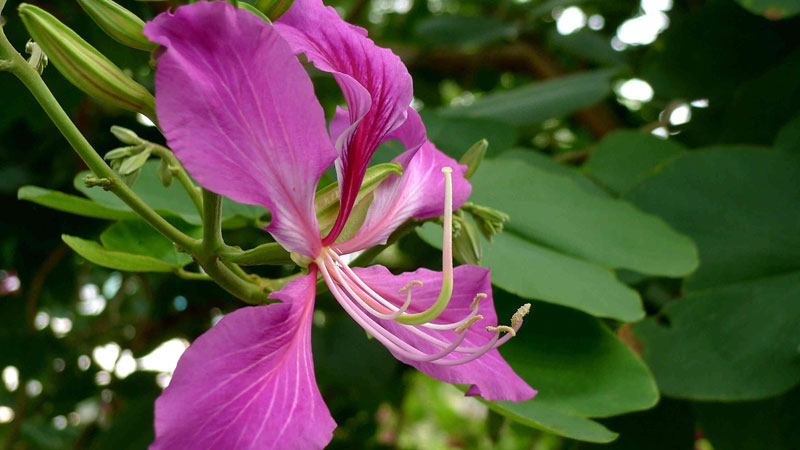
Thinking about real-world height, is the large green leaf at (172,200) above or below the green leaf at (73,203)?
below

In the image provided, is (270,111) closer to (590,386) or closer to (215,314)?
(590,386)

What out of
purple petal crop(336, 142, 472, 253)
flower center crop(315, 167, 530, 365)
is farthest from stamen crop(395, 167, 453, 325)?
purple petal crop(336, 142, 472, 253)

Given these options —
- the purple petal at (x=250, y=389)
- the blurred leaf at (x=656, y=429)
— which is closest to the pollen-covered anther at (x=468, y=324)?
the purple petal at (x=250, y=389)

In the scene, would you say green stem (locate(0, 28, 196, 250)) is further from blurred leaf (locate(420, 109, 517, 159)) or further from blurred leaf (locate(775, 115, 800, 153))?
blurred leaf (locate(775, 115, 800, 153))

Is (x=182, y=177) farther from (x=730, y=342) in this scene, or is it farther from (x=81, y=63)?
(x=730, y=342)

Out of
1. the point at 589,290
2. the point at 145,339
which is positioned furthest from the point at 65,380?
the point at 589,290

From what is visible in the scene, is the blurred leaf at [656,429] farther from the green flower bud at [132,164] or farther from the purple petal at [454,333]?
the green flower bud at [132,164]

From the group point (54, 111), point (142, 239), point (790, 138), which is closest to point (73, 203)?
point (142, 239)
